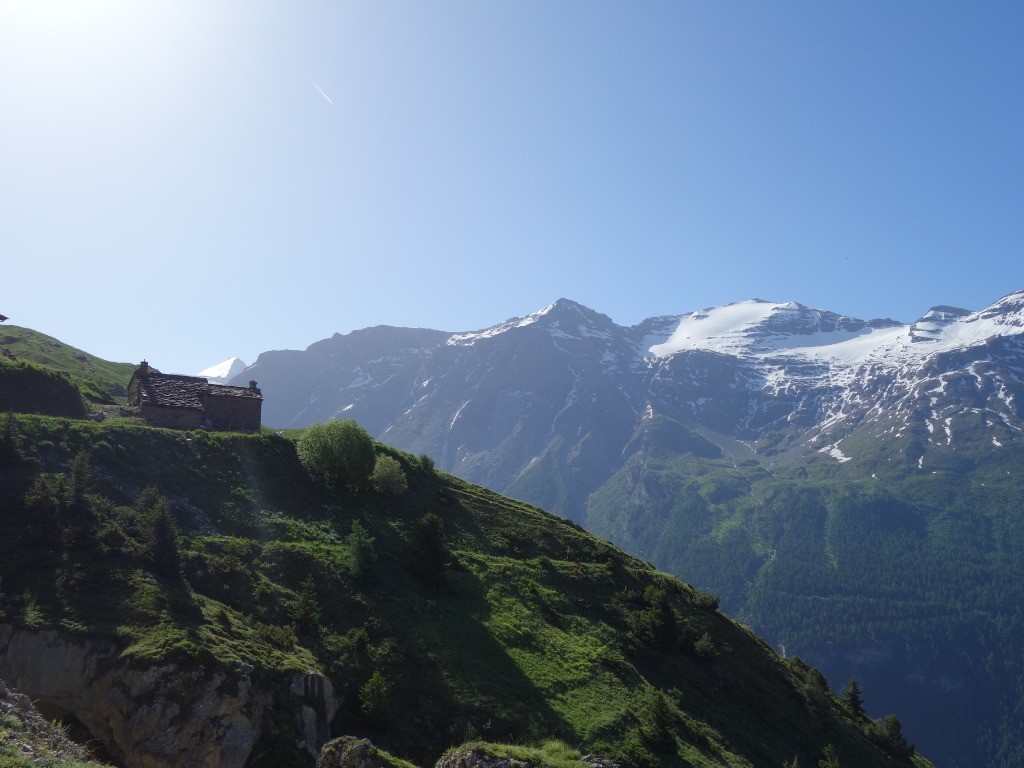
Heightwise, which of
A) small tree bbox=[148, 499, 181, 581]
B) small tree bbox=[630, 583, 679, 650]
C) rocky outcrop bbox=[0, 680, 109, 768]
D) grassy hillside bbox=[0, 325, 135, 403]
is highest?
grassy hillside bbox=[0, 325, 135, 403]

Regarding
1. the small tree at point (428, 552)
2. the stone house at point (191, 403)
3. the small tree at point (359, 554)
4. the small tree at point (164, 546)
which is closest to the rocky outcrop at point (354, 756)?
the small tree at point (164, 546)

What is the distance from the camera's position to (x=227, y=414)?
65.6 m

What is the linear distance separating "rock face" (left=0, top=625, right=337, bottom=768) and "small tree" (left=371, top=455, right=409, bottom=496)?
110ft

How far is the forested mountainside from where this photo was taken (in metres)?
27.1

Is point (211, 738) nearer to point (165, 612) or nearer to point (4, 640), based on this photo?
point (165, 612)

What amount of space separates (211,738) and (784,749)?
40601mm

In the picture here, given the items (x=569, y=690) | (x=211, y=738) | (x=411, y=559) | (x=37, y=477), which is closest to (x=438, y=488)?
(x=411, y=559)

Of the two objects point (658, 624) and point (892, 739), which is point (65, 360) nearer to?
point (658, 624)

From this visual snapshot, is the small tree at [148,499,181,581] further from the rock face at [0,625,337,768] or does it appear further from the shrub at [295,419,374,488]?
the shrub at [295,419,374,488]

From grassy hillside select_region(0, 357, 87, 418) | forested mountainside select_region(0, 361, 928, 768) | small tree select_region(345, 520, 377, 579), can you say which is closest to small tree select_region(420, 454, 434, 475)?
forested mountainside select_region(0, 361, 928, 768)

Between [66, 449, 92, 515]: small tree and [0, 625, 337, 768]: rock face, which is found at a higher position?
[66, 449, 92, 515]: small tree

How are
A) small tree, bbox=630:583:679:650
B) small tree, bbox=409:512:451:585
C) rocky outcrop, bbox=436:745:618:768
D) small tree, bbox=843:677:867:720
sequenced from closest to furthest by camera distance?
rocky outcrop, bbox=436:745:618:768, small tree, bbox=409:512:451:585, small tree, bbox=630:583:679:650, small tree, bbox=843:677:867:720

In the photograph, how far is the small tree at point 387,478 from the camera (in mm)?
61500

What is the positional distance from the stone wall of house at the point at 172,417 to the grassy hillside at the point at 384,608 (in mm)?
7480
